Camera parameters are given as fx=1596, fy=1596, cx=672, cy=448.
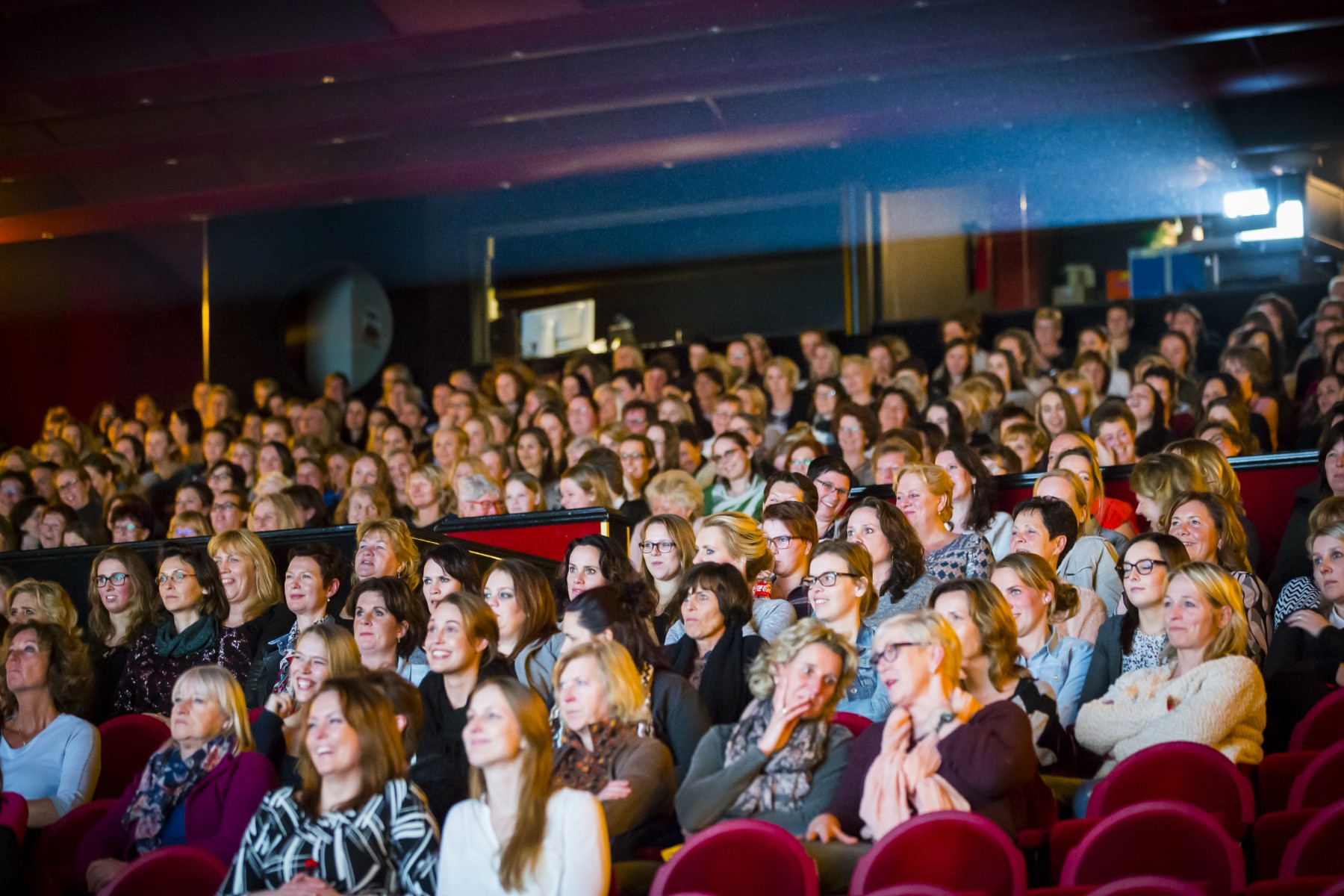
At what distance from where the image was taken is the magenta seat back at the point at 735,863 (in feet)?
9.41

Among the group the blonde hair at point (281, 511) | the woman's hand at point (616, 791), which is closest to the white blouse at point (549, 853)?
the woman's hand at point (616, 791)

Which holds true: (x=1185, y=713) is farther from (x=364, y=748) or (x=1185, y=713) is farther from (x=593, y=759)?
(x=364, y=748)

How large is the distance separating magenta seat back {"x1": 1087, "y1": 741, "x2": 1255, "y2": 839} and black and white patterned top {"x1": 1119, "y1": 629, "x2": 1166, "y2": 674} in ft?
1.90

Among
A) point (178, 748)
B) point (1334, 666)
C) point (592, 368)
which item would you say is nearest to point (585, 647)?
point (178, 748)

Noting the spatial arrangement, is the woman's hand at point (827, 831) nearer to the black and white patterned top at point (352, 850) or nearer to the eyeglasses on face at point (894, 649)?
the eyeglasses on face at point (894, 649)

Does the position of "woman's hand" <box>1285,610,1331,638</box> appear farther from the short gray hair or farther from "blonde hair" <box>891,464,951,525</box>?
the short gray hair

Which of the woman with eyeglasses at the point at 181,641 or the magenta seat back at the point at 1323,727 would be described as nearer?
the magenta seat back at the point at 1323,727

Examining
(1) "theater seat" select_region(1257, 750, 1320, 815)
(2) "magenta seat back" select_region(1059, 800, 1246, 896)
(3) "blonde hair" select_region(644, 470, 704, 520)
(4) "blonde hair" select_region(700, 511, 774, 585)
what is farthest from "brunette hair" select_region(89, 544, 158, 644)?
(1) "theater seat" select_region(1257, 750, 1320, 815)

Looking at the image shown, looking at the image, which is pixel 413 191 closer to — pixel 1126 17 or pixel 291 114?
pixel 291 114

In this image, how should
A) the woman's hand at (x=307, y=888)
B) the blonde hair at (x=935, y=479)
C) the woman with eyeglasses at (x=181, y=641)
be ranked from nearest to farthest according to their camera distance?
the woman's hand at (x=307, y=888) < the woman with eyeglasses at (x=181, y=641) < the blonde hair at (x=935, y=479)

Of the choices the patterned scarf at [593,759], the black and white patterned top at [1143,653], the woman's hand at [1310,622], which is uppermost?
the woman's hand at [1310,622]

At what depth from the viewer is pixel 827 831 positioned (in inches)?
123

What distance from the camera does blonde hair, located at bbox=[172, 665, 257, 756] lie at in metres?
3.55

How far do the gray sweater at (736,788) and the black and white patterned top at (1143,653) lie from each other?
0.86m
